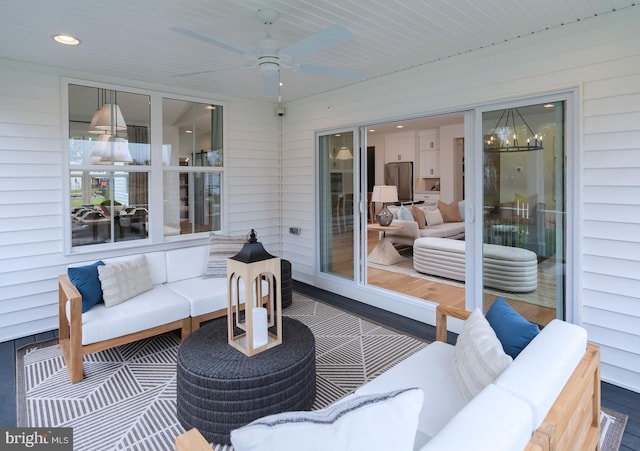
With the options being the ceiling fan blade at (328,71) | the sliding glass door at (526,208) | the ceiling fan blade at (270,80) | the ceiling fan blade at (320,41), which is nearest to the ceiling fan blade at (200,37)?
the ceiling fan blade at (270,80)

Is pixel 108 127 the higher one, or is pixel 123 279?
pixel 108 127

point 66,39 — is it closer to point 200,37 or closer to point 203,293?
point 200,37

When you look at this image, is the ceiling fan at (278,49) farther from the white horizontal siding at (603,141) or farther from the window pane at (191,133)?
the window pane at (191,133)

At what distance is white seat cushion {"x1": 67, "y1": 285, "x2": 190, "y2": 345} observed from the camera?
9.53 feet

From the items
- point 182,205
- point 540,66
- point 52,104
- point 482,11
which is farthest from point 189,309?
point 540,66

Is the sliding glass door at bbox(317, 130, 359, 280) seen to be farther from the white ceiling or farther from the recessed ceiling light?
the recessed ceiling light

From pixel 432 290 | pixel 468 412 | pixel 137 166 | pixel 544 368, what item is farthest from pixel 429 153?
pixel 468 412

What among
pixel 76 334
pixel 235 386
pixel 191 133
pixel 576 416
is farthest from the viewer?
pixel 191 133

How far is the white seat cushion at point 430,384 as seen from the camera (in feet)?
5.24

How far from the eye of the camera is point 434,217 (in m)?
7.43

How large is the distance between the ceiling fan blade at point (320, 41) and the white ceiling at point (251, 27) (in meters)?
0.33

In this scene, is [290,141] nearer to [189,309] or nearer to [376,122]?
[376,122]

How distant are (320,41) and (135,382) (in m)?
2.75

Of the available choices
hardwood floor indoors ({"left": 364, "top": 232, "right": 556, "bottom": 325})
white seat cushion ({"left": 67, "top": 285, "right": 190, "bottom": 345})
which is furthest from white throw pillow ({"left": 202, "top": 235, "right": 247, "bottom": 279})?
hardwood floor indoors ({"left": 364, "top": 232, "right": 556, "bottom": 325})
